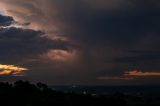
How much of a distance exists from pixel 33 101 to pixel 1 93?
398 inches

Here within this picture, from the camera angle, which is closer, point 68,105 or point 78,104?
point 68,105

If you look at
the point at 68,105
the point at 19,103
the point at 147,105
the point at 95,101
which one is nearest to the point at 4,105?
the point at 19,103

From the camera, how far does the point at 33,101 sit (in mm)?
83125

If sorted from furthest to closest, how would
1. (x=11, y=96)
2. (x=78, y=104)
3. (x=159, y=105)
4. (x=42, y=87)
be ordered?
(x=159, y=105) → (x=42, y=87) → (x=78, y=104) → (x=11, y=96)

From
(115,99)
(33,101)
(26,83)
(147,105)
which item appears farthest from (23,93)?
(147,105)

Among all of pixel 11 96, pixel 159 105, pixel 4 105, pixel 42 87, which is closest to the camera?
pixel 4 105

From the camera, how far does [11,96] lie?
87250 millimetres

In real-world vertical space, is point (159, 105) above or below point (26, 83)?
below

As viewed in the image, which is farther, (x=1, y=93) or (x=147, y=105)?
(x=147, y=105)

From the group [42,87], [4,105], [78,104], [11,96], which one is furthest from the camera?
[42,87]

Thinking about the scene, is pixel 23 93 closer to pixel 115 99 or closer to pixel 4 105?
pixel 4 105

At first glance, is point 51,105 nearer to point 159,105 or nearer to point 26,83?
point 26,83

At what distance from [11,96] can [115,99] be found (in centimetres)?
3939

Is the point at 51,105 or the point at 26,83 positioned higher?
the point at 26,83
